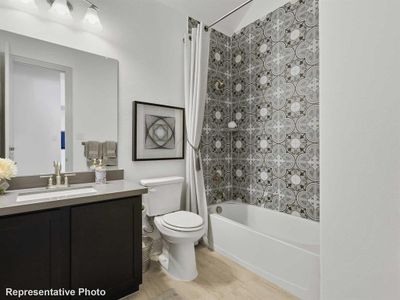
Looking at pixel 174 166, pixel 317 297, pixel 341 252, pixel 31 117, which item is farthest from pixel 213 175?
pixel 31 117

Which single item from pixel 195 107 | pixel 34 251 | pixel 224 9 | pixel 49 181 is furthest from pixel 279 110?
pixel 34 251

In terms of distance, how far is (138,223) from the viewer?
1561 millimetres

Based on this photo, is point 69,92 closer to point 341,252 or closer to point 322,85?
point 322,85

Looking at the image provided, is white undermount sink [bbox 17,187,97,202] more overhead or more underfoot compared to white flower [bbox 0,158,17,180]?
more underfoot

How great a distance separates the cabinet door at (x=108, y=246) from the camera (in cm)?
131

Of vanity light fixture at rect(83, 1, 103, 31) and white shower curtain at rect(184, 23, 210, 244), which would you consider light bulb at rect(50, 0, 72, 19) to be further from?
white shower curtain at rect(184, 23, 210, 244)

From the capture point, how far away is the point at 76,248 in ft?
4.26

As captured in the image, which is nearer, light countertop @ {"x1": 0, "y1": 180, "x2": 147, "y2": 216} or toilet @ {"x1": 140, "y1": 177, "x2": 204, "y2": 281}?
light countertop @ {"x1": 0, "y1": 180, "x2": 147, "y2": 216}

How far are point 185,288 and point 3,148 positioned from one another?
176cm

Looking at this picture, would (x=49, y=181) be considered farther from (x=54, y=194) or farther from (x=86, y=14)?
(x=86, y=14)

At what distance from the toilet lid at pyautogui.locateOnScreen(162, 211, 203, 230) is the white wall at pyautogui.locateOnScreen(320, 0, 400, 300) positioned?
99 cm

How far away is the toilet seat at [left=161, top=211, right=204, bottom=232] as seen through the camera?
174 centimetres

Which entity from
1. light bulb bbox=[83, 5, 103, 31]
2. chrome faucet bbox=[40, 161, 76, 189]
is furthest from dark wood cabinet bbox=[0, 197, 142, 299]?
light bulb bbox=[83, 5, 103, 31]

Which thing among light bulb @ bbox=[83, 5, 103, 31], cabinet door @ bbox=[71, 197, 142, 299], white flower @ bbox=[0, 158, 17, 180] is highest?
light bulb @ bbox=[83, 5, 103, 31]
